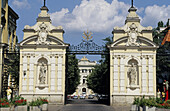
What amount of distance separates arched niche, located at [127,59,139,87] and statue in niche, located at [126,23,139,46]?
172 cm

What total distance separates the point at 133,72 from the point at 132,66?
680mm

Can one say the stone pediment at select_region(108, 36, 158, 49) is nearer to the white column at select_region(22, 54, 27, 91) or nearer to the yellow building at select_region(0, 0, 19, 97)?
the white column at select_region(22, 54, 27, 91)

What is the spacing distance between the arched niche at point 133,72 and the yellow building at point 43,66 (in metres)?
6.53

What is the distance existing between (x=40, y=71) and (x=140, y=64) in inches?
390

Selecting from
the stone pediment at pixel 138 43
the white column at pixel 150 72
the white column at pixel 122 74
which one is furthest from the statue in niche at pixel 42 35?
the white column at pixel 150 72

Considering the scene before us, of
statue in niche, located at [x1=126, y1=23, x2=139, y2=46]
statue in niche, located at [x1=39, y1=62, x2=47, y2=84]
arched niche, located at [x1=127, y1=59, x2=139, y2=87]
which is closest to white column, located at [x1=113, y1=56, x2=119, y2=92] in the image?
arched niche, located at [x1=127, y1=59, x2=139, y2=87]

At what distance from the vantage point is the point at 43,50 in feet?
100

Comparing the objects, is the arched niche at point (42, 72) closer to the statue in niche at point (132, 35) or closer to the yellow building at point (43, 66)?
the yellow building at point (43, 66)

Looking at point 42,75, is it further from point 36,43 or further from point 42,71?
point 36,43

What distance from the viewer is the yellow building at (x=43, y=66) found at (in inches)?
1191

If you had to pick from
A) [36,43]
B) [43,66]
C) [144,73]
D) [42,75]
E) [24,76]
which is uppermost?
[36,43]

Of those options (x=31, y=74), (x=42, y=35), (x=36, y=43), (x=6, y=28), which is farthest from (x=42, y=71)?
(x=6, y=28)

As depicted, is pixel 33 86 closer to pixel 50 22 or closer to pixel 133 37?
pixel 50 22

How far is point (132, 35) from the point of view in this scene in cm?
3042
